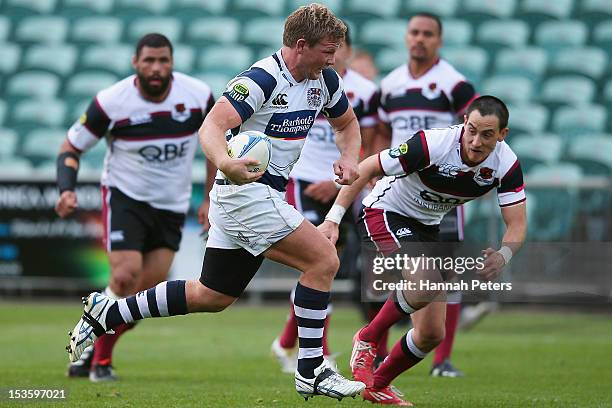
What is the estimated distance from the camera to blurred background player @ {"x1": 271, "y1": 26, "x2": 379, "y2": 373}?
31.2 ft

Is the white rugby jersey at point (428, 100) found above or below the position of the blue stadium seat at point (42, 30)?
Result: below

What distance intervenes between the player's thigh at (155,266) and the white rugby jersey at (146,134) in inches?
14.9

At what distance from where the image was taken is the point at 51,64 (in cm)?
2012

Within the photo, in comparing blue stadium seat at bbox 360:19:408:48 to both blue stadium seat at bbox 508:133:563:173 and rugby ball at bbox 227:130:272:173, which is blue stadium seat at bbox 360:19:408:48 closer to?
blue stadium seat at bbox 508:133:563:173

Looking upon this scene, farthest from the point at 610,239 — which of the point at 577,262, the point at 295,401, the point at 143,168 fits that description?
the point at 295,401

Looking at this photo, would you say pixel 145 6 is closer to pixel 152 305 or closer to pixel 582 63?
pixel 582 63

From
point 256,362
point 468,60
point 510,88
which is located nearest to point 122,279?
point 256,362

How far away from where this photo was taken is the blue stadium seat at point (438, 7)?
777 inches

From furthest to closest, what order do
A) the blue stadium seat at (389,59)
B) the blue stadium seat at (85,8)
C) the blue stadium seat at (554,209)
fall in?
the blue stadium seat at (85,8)
the blue stadium seat at (389,59)
the blue stadium seat at (554,209)

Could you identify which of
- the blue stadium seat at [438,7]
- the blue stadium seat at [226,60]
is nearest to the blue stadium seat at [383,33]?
the blue stadium seat at [438,7]

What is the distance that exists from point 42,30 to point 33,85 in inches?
55.7

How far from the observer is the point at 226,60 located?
771 inches

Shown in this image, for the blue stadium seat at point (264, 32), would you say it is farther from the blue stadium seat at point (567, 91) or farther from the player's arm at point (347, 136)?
the player's arm at point (347, 136)

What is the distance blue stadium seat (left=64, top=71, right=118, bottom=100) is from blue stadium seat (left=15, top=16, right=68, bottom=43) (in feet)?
3.98
